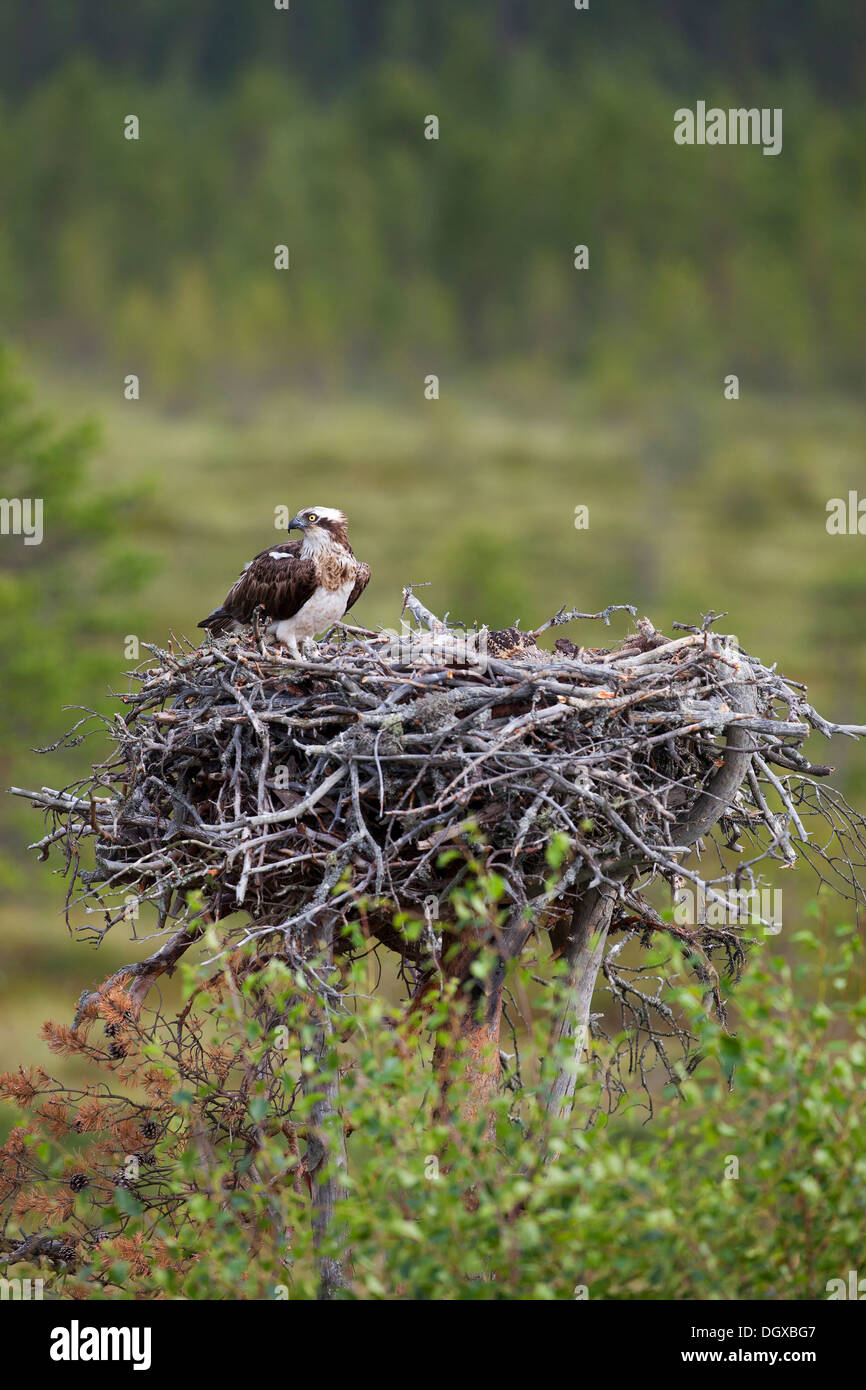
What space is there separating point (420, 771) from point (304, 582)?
2.05 metres

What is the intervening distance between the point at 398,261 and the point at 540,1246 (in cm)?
8176

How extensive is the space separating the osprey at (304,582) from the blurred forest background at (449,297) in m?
42.7

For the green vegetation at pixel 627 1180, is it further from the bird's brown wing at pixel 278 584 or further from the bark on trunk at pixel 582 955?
the bird's brown wing at pixel 278 584

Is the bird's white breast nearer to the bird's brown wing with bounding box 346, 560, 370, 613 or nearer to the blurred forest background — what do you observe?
the bird's brown wing with bounding box 346, 560, 370, 613

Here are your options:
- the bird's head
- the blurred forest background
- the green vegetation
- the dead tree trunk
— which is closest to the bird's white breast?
the bird's head

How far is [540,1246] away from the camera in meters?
5.18

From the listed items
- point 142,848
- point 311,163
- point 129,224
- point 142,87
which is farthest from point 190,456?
point 142,848

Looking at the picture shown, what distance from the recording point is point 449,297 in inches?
3164

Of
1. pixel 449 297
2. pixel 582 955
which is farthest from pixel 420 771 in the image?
pixel 449 297

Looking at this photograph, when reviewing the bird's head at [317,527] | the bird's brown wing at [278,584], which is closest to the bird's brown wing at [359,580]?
the bird's head at [317,527]

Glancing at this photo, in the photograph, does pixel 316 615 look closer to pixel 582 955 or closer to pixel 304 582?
pixel 304 582

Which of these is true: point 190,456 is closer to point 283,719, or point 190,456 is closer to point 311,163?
point 311,163

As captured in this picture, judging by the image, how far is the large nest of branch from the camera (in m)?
6.51

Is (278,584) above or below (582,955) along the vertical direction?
above
